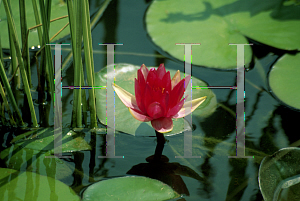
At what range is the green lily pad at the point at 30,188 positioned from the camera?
825 millimetres

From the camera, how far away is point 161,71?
1012 millimetres

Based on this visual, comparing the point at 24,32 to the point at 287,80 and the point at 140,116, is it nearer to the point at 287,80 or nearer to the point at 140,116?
the point at 140,116

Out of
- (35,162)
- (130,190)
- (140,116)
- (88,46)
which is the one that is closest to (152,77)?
Answer: (140,116)

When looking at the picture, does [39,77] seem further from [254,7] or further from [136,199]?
[254,7]

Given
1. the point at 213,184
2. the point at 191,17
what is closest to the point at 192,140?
the point at 213,184

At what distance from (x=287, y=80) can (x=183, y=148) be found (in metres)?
0.71

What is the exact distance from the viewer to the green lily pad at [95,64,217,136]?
3.71ft

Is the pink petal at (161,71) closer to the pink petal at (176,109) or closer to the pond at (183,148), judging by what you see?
the pink petal at (176,109)

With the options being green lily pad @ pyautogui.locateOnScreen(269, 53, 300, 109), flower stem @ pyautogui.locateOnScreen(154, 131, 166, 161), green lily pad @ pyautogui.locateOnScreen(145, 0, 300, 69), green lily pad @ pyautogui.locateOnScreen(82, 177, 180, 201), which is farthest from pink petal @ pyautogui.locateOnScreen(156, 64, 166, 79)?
green lily pad @ pyautogui.locateOnScreen(269, 53, 300, 109)

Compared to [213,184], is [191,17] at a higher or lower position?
higher

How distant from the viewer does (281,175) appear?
35.8 inches

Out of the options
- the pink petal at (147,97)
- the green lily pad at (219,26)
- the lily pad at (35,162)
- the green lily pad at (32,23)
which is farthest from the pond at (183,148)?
the green lily pad at (32,23)

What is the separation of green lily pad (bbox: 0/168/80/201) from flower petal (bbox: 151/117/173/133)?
368 mm

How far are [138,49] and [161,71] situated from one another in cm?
66
